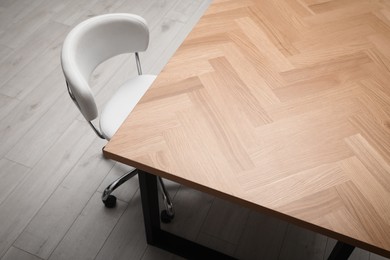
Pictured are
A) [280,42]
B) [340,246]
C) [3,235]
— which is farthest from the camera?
[3,235]

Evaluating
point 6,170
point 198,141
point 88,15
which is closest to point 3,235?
point 6,170

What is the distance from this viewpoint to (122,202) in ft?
5.78

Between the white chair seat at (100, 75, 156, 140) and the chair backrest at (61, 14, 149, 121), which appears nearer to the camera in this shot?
the chair backrest at (61, 14, 149, 121)

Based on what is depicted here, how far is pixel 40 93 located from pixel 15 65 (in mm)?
376

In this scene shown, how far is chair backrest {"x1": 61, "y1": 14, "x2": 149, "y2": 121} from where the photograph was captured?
1234 millimetres

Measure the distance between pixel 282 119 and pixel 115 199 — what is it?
1.01 metres

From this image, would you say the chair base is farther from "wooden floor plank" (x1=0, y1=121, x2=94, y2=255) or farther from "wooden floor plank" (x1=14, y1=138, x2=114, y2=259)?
"wooden floor plank" (x1=0, y1=121, x2=94, y2=255)

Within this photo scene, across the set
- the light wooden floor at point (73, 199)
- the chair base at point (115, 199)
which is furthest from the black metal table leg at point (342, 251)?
the chair base at point (115, 199)

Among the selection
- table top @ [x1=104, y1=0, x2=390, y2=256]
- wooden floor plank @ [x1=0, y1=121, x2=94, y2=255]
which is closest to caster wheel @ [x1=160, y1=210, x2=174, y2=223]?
wooden floor plank @ [x1=0, y1=121, x2=94, y2=255]

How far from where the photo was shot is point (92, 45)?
4.73 ft

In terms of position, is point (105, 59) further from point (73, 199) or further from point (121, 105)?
point (73, 199)

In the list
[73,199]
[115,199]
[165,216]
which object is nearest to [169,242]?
[165,216]

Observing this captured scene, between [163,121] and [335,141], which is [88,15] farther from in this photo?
[335,141]

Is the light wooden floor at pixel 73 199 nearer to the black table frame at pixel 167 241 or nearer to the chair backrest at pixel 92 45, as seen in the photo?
the black table frame at pixel 167 241
